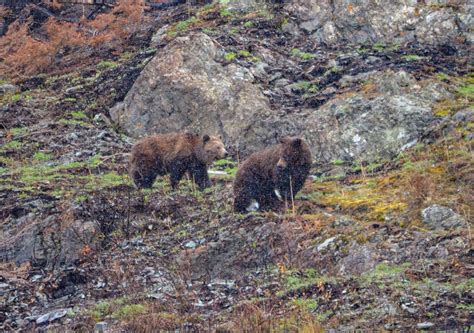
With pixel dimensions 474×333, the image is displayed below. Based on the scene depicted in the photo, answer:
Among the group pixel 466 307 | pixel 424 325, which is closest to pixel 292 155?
pixel 466 307

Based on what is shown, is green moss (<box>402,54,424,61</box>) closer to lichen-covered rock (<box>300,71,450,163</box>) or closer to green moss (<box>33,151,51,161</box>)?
lichen-covered rock (<box>300,71,450,163</box>)

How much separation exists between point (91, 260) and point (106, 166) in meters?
4.84

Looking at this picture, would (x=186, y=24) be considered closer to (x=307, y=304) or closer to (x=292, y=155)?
(x=292, y=155)

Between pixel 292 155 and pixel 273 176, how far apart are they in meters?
0.46

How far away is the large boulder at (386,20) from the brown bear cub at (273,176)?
730 cm

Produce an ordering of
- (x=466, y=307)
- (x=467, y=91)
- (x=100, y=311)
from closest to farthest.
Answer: (x=466, y=307) < (x=100, y=311) < (x=467, y=91)

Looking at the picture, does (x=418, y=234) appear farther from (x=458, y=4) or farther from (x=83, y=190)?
(x=458, y=4)

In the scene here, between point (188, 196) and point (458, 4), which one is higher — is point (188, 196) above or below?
below

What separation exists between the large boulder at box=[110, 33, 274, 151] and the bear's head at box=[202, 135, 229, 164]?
44.0 inches

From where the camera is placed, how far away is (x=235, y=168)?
671 inches

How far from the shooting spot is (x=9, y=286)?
1165 cm

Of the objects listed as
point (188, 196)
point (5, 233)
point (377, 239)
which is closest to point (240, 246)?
point (377, 239)

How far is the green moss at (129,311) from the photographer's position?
30.7ft

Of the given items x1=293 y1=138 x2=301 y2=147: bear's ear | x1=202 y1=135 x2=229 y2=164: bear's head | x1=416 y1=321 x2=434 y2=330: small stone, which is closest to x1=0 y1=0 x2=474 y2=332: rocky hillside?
x1=416 y1=321 x2=434 y2=330: small stone
